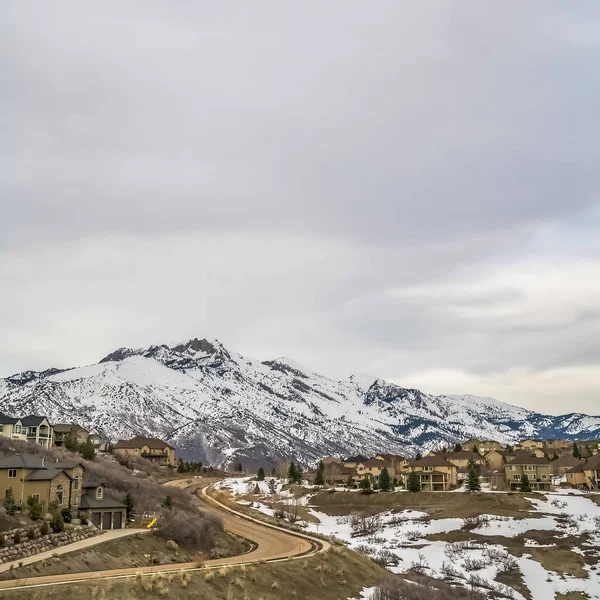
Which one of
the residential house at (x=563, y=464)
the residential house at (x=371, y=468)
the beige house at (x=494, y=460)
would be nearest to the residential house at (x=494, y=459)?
the beige house at (x=494, y=460)

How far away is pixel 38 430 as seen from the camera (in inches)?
4240

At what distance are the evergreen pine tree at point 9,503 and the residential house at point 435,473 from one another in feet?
272

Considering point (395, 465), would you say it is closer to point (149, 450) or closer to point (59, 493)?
point (149, 450)

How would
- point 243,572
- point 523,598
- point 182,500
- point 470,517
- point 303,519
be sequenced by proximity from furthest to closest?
point 303,519, point 470,517, point 182,500, point 523,598, point 243,572

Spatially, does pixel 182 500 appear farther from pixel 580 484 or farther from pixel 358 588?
pixel 580 484

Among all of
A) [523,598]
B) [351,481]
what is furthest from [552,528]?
[351,481]

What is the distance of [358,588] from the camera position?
52.3 m

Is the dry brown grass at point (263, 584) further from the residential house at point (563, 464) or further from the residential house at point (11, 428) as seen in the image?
the residential house at point (563, 464)

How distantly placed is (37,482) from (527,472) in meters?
88.1

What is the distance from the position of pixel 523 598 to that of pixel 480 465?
87.5 metres

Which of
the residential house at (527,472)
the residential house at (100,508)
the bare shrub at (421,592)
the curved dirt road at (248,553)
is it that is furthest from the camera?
the residential house at (527,472)

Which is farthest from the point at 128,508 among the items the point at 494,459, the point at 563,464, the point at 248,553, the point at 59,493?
the point at 494,459

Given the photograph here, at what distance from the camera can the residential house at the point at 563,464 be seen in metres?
135

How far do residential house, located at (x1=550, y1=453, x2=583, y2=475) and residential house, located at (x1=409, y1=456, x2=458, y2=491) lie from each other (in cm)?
2084
